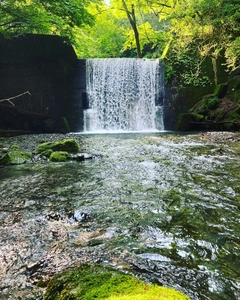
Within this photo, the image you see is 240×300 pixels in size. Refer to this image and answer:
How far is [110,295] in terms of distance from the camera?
1.60 metres

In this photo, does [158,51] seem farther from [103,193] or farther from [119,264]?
[119,264]

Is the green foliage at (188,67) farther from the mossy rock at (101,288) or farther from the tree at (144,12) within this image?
the mossy rock at (101,288)

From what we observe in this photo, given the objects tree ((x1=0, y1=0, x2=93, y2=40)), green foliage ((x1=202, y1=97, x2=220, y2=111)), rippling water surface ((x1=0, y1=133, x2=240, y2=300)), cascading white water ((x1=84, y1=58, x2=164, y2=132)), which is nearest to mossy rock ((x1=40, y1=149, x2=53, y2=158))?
rippling water surface ((x1=0, y1=133, x2=240, y2=300))

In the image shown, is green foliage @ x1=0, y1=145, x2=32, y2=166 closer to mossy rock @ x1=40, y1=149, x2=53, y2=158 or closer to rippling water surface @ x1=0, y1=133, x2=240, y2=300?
mossy rock @ x1=40, y1=149, x2=53, y2=158

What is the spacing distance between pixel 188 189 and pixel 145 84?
13.0m

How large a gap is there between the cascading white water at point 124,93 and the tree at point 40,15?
2.79 meters

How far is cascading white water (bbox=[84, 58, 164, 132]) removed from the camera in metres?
16.5

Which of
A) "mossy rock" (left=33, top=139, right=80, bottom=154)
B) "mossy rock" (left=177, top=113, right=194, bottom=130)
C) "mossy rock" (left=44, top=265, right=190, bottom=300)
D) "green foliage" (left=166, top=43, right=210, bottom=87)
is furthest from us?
"green foliage" (left=166, top=43, right=210, bottom=87)

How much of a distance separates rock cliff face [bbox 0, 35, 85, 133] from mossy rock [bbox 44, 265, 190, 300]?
45.6 ft

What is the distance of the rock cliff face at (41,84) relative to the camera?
48.5ft

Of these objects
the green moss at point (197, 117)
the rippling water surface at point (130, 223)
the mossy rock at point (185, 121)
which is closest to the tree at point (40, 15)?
the mossy rock at point (185, 121)

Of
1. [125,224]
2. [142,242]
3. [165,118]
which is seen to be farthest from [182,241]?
[165,118]

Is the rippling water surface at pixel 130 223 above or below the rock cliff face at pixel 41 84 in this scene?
below

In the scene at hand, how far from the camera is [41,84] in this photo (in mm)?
15547
